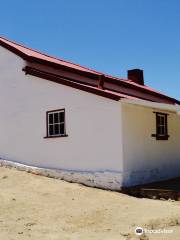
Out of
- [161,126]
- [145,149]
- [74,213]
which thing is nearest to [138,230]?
[74,213]

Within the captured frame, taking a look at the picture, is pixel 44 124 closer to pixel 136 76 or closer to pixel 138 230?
pixel 138 230

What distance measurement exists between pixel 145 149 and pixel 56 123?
122 inches

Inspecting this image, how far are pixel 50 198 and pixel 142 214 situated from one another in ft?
9.25

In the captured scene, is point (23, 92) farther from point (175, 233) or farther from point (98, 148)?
→ point (175, 233)

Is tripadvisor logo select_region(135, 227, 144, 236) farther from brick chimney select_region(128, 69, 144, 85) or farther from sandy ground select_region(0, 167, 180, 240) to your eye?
brick chimney select_region(128, 69, 144, 85)

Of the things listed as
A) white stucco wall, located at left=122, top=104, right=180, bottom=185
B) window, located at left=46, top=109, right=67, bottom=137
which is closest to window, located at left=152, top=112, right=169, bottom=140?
white stucco wall, located at left=122, top=104, right=180, bottom=185

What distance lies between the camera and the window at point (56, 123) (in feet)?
45.5

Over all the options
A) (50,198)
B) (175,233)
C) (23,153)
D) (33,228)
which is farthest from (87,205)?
(23,153)

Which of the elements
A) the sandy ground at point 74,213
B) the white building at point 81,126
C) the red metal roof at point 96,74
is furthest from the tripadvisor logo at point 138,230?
the red metal roof at point 96,74

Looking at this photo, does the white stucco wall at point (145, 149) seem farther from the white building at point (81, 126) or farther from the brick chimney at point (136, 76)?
the brick chimney at point (136, 76)

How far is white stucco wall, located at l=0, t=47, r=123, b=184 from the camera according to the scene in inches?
491

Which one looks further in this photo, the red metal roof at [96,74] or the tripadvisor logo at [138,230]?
the red metal roof at [96,74]

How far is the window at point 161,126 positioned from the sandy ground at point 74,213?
3.65 meters

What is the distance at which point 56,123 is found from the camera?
14.2 metres
